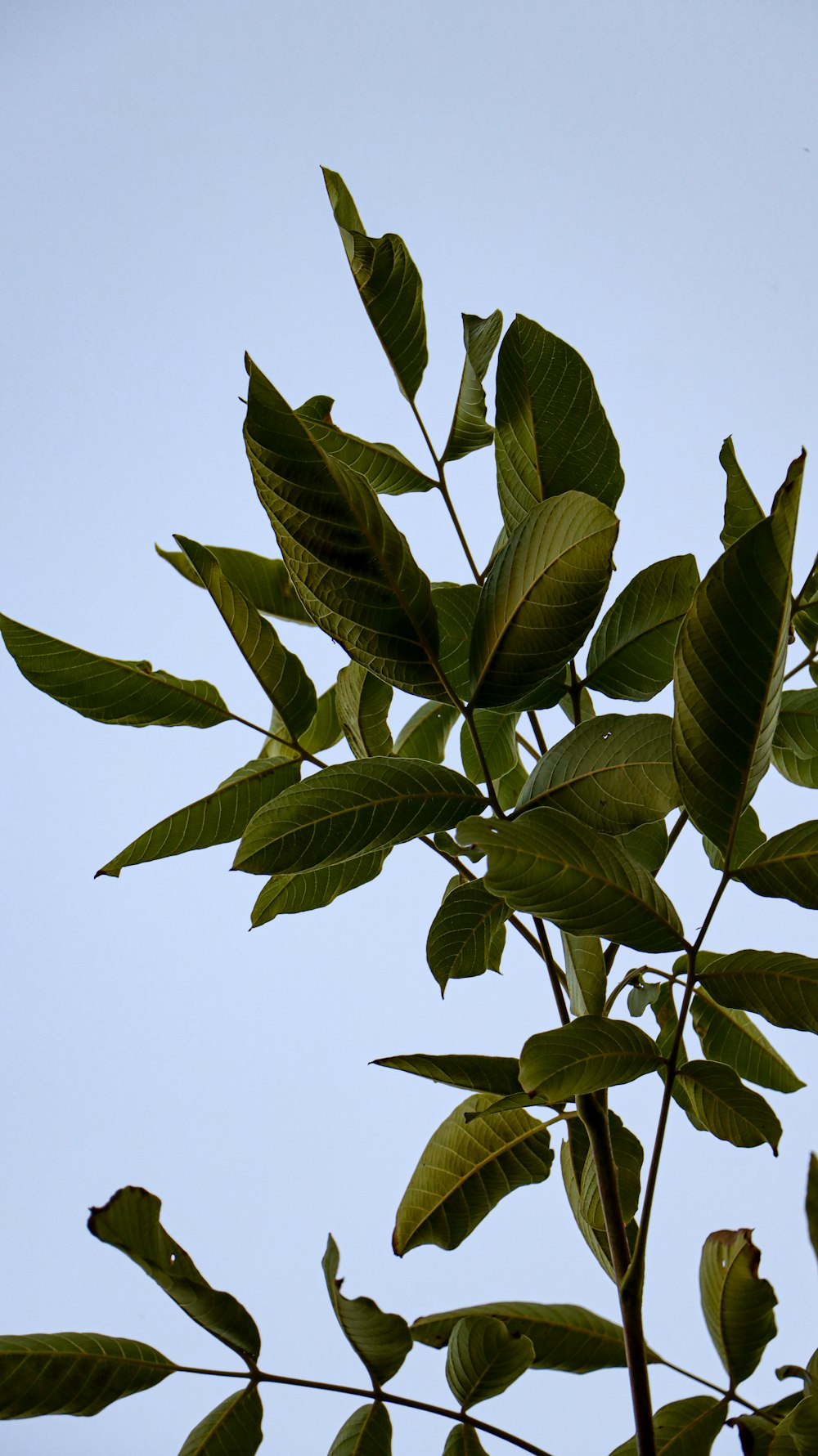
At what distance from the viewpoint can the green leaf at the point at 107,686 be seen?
36 centimetres

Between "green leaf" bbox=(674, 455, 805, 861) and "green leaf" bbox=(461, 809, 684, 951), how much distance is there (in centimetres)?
3

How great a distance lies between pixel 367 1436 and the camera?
0.34 meters

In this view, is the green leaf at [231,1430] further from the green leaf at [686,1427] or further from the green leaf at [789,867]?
the green leaf at [789,867]

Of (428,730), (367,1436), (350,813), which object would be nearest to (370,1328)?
(367,1436)

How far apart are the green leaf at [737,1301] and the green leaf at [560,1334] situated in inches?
2.0

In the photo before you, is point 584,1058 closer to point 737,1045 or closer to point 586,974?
point 586,974

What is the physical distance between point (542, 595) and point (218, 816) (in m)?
0.17

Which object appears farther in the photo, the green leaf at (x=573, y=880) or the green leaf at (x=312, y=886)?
the green leaf at (x=312, y=886)

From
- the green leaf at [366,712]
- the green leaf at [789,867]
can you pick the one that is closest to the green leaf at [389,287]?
the green leaf at [366,712]

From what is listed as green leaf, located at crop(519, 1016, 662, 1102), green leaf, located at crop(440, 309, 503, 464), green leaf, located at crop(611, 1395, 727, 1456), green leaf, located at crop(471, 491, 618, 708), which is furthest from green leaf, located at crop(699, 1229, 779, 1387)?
green leaf, located at crop(440, 309, 503, 464)

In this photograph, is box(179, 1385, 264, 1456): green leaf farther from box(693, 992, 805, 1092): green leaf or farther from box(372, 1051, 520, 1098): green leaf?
box(693, 992, 805, 1092): green leaf

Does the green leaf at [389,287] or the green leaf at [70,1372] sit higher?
the green leaf at [389,287]

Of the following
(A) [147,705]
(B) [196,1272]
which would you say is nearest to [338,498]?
(A) [147,705]

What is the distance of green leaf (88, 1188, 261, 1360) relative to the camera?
29 centimetres
